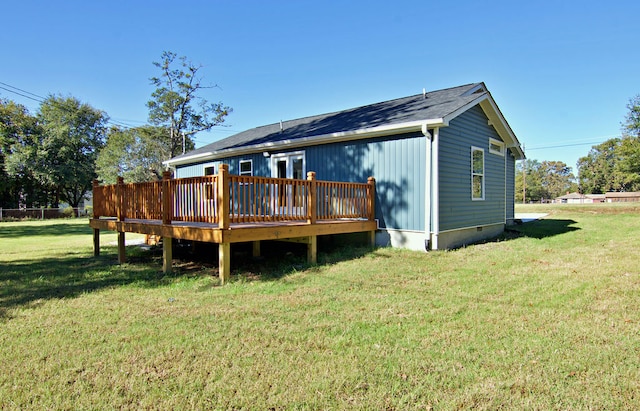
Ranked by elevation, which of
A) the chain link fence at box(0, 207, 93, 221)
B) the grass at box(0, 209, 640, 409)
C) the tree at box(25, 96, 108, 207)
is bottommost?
the grass at box(0, 209, 640, 409)

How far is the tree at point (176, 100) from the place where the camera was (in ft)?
93.2

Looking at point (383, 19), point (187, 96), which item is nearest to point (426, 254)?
point (383, 19)

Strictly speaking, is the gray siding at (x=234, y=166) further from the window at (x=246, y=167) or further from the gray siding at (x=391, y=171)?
Result: the gray siding at (x=391, y=171)

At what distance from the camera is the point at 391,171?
8.23 m

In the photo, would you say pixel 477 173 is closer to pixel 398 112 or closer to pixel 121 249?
pixel 398 112

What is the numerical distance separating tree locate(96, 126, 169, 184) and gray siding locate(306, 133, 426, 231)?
21.9m

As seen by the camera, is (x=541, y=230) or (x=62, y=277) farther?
(x=541, y=230)

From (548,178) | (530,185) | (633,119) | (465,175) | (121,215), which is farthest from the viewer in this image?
(548,178)

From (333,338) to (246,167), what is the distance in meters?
9.06

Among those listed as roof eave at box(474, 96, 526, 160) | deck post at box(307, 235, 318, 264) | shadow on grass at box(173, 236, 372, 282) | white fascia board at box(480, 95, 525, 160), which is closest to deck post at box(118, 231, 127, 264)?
shadow on grass at box(173, 236, 372, 282)

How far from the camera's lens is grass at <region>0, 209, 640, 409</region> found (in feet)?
7.76

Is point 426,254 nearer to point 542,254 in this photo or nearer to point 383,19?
point 542,254

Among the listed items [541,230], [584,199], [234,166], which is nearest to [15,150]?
[234,166]

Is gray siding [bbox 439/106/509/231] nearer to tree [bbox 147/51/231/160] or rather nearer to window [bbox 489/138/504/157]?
window [bbox 489/138/504/157]
